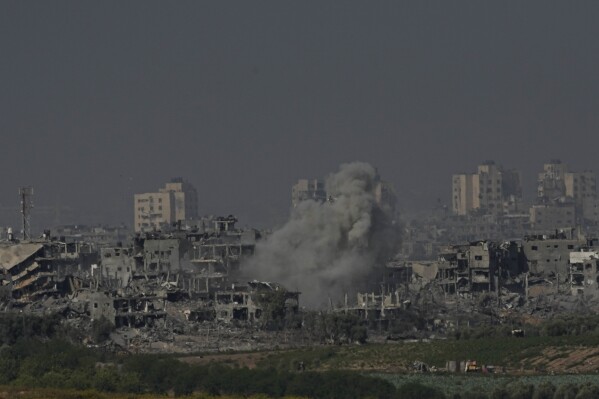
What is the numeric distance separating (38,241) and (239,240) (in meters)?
11.8

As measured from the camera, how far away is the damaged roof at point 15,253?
12888cm

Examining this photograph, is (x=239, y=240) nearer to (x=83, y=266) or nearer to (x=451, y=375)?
(x=83, y=266)

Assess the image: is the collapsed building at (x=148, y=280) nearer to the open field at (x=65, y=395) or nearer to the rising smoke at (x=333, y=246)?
the rising smoke at (x=333, y=246)

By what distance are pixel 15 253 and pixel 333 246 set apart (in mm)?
18341

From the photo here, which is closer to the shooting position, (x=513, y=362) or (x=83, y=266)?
(x=513, y=362)

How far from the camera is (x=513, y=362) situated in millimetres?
92812

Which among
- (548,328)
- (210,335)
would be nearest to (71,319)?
(210,335)

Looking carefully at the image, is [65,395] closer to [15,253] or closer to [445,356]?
[445,356]

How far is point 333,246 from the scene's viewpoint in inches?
4875

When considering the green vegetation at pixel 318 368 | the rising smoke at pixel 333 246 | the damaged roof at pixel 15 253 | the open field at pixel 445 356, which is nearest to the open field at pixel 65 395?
the green vegetation at pixel 318 368

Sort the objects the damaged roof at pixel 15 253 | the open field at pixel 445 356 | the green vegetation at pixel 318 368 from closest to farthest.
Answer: the green vegetation at pixel 318 368, the open field at pixel 445 356, the damaged roof at pixel 15 253

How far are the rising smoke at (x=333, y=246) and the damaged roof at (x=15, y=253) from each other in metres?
12.6

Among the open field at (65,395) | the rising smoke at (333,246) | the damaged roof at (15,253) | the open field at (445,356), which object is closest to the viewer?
the open field at (65,395)

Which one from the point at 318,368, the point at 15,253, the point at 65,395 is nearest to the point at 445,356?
the point at 318,368
